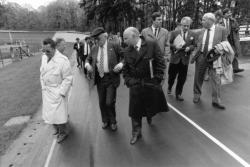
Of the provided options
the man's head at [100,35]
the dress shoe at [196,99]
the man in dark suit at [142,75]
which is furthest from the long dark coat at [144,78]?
the dress shoe at [196,99]

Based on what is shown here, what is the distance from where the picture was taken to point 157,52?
135 inches

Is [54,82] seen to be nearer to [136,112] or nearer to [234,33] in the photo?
[136,112]

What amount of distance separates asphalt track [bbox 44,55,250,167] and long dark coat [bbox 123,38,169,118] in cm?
57

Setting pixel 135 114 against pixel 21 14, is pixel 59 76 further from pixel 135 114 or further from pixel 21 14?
pixel 21 14

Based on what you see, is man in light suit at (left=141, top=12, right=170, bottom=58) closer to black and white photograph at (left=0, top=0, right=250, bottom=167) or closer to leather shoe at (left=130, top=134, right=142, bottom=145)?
black and white photograph at (left=0, top=0, right=250, bottom=167)

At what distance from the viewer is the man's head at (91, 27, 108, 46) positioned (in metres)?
3.69

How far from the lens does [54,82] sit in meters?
3.61

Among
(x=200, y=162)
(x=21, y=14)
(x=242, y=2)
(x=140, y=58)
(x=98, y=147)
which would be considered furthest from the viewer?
(x=21, y=14)

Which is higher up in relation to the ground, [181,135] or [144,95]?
[144,95]

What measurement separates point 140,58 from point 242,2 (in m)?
16.0

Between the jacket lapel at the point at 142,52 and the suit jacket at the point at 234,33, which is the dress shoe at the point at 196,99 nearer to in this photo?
the jacket lapel at the point at 142,52

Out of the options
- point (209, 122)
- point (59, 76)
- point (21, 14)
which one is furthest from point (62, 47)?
point (21, 14)

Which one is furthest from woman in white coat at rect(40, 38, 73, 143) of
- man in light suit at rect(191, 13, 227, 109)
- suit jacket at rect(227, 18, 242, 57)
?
suit jacket at rect(227, 18, 242, 57)

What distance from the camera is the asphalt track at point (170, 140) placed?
3.07 meters
